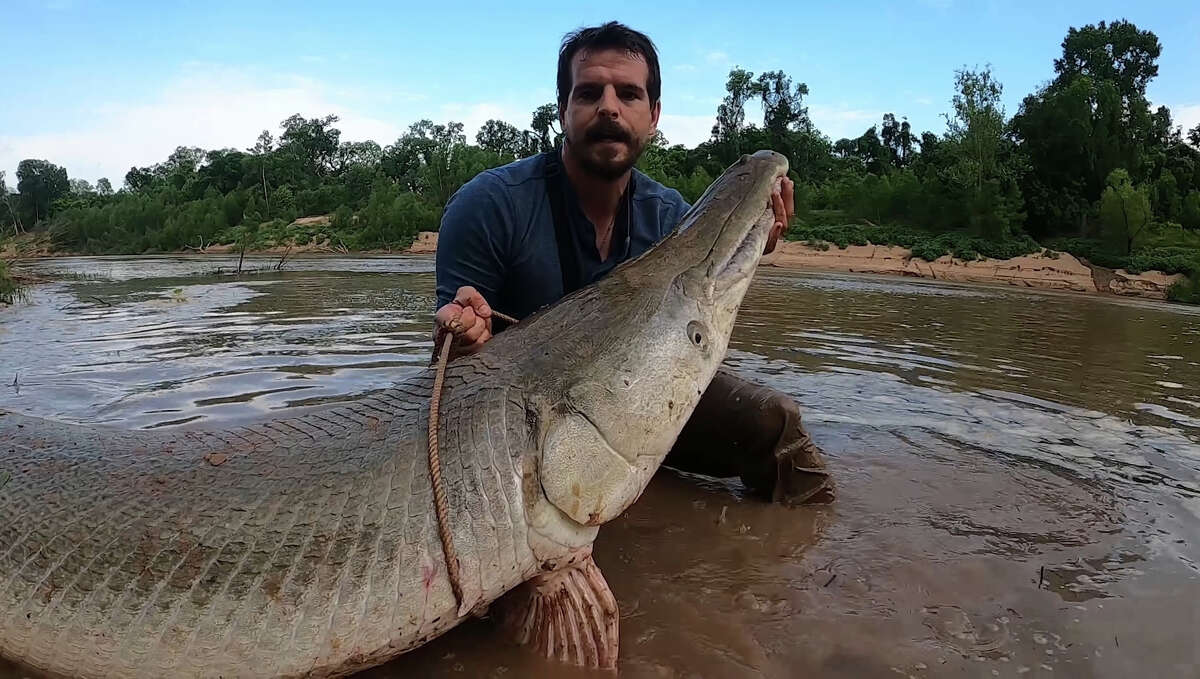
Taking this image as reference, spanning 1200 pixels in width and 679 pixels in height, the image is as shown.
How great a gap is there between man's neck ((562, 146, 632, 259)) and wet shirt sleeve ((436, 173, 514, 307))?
0.29 metres

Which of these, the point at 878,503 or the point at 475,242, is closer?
the point at 475,242

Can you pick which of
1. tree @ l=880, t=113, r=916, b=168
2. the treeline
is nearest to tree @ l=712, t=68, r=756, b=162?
the treeline

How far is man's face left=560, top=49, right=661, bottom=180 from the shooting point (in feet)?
8.64

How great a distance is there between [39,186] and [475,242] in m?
66.9

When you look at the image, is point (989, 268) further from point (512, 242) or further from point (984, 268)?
point (512, 242)

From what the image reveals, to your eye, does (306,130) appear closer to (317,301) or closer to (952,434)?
(317,301)

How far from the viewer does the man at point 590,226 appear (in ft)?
8.65

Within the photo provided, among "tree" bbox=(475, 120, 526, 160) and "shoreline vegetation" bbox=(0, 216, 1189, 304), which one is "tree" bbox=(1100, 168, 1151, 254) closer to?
"shoreline vegetation" bbox=(0, 216, 1189, 304)

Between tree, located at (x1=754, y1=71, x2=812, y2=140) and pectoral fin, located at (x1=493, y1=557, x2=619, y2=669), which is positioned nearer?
pectoral fin, located at (x1=493, y1=557, x2=619, y2=669)

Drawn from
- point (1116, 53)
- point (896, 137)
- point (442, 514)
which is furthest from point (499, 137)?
point (442, 514)

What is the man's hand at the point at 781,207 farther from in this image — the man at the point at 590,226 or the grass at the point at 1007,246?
the grass at the point at 1007,246

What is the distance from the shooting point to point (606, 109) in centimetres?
262

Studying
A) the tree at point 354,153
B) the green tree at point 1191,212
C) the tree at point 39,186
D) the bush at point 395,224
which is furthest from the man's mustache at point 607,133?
the tree at point 39,186

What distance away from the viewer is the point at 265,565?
4.90ft
